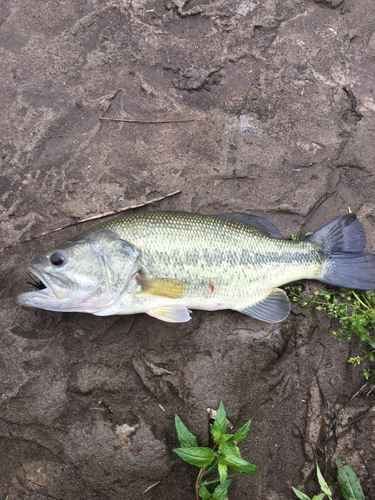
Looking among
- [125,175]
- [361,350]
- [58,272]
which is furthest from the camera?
[125,175]

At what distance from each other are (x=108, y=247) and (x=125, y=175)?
1.16 m

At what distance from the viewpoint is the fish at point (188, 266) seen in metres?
3.52

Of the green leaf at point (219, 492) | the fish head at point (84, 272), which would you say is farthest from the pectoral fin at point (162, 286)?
the green leaf at point (219, 492)

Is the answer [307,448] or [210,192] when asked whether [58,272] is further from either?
[307,448]

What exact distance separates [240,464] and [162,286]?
1.76m

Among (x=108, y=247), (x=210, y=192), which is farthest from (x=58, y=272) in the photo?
(x=210, y=192)

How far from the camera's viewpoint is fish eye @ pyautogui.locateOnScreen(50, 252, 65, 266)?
348 centimetres

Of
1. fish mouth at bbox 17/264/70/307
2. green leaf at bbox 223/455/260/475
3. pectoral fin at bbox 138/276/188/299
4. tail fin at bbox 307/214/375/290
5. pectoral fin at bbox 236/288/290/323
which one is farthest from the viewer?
tail fin at bbox 307/214/375/290

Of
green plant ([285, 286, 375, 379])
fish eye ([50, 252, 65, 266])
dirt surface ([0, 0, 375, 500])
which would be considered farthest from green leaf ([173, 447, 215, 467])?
fish eye ([50, 252, 65, 266])

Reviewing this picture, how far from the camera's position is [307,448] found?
3865 mm

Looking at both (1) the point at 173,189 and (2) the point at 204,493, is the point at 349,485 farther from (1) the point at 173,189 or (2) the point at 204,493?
(1) the point at 173,189

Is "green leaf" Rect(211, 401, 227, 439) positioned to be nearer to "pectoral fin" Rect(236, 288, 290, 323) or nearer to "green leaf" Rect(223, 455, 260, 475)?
"green leaf" Rect(223, 455, 260, 475)

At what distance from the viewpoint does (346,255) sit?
4.01 metres

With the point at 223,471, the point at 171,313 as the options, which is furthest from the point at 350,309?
the point at 223,471
